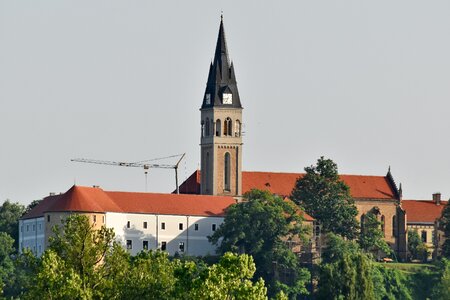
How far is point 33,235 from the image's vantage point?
6683 inches

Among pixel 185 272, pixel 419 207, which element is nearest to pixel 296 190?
pixel 419 207

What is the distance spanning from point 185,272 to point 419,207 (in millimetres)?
108266

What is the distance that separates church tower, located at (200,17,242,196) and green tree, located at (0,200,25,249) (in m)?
Result: 17.4

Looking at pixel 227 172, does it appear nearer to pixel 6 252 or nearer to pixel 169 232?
pixel 169 232

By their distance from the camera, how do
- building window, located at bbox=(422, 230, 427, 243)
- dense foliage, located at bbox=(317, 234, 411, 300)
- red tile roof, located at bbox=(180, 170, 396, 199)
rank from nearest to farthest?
dense foliage, located at bbox=(317, 234, 411, 300) → red tile roof, located at bbox=(180, 170, 396, 199) → building window, located at bbox=(422, 230, 427, 243)

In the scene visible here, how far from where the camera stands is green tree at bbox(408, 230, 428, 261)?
18388cm

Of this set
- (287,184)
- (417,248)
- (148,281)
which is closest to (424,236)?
(417,248)

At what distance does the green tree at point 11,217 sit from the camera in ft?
591

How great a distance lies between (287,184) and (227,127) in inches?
372

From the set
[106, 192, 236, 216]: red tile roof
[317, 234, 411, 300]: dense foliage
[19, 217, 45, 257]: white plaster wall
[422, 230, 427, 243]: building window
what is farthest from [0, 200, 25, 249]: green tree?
[422, 230, 427, 243]: building window

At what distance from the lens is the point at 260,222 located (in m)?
164

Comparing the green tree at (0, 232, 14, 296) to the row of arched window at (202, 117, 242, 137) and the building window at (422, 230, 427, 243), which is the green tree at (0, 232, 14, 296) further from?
the building window at (422, 230, 427, 243)

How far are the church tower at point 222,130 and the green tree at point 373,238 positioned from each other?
1174cm

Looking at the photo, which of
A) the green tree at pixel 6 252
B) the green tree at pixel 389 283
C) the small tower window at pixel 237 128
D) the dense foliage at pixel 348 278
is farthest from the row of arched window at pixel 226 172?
the green tree at pixel 6 252
